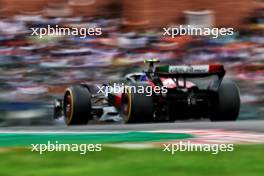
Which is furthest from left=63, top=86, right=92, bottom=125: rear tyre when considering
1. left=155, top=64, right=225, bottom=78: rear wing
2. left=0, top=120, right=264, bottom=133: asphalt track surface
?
left=155, top=64, right=225, bottom=78: rear wing

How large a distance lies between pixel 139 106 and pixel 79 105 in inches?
42.3

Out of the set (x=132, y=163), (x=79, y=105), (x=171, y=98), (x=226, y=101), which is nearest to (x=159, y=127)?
(x=171, y=98)

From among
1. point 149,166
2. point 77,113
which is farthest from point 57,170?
point 77,113

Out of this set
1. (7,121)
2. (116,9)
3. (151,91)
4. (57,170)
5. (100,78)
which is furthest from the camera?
(116,9)

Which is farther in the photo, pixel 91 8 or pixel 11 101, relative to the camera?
pixel 91 8

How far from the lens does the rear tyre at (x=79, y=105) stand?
10.8 m

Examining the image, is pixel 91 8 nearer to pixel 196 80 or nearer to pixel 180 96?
pixel 196 80

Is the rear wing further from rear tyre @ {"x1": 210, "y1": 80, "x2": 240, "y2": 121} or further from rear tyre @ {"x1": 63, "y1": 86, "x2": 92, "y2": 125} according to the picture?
rear tyre @ {"x1": 63, "y1": 86, "x2": 92, "y2": 125}

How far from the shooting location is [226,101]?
35.3 ft

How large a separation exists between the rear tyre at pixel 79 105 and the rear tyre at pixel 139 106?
705 mm

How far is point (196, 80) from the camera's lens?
1239 cm

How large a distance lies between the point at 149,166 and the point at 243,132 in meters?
3.19

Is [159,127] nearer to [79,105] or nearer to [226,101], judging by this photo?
[226,101]

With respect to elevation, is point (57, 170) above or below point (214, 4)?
below
